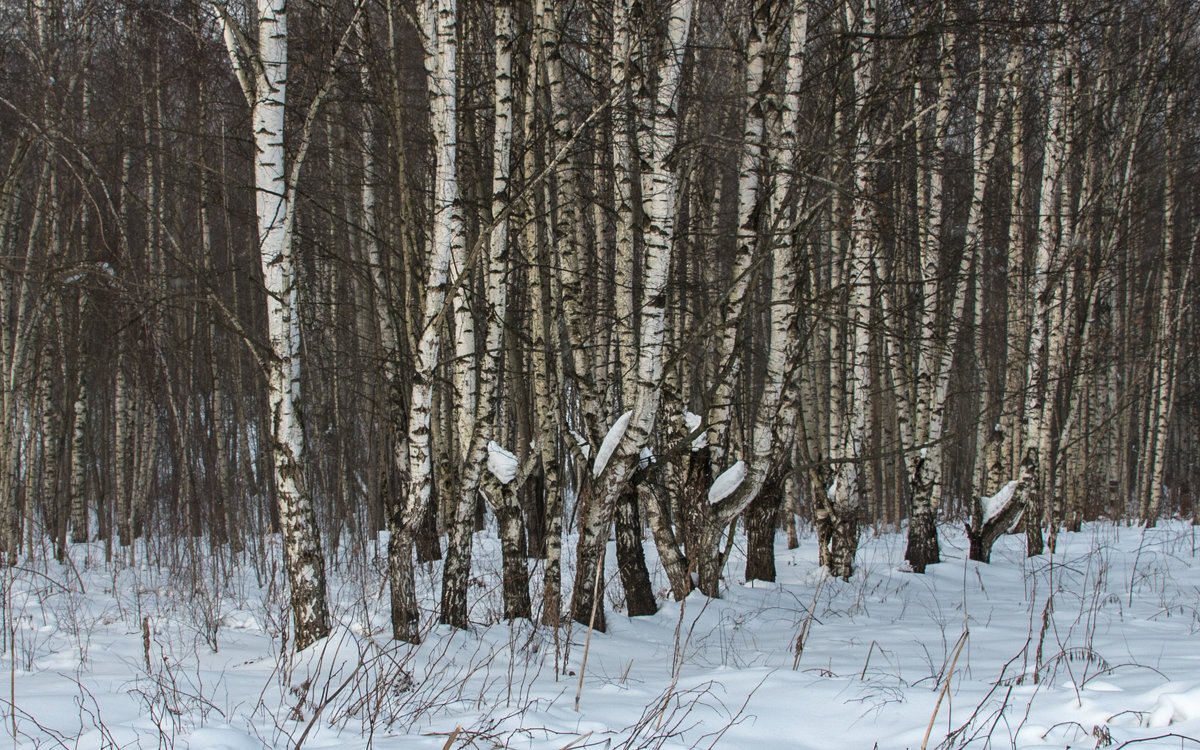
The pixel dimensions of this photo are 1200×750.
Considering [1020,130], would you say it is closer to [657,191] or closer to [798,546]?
[798,546]

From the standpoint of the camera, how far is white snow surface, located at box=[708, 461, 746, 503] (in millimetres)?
6238

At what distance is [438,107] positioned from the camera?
15.9 feet

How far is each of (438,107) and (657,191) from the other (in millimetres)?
1359

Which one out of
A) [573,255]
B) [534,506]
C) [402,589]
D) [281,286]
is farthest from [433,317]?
[534,506]

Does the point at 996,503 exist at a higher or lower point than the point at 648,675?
higher

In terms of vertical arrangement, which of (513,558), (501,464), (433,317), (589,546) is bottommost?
(513,558)

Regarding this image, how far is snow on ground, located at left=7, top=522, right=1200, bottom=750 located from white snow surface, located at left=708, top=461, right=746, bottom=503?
0.84 m

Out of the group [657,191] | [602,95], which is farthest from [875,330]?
[602,95]

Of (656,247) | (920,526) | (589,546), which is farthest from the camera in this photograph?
(920,526)

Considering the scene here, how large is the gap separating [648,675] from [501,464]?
1840mm

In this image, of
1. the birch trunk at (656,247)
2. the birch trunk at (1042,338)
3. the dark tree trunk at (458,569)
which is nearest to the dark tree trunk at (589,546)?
the birch trunk at (656,247)

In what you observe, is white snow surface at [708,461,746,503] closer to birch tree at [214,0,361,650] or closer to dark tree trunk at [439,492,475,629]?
dark tree trunk at [439,492,475,629]

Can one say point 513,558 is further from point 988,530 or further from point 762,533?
point 988,530

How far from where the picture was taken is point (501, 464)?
5.71 meters
